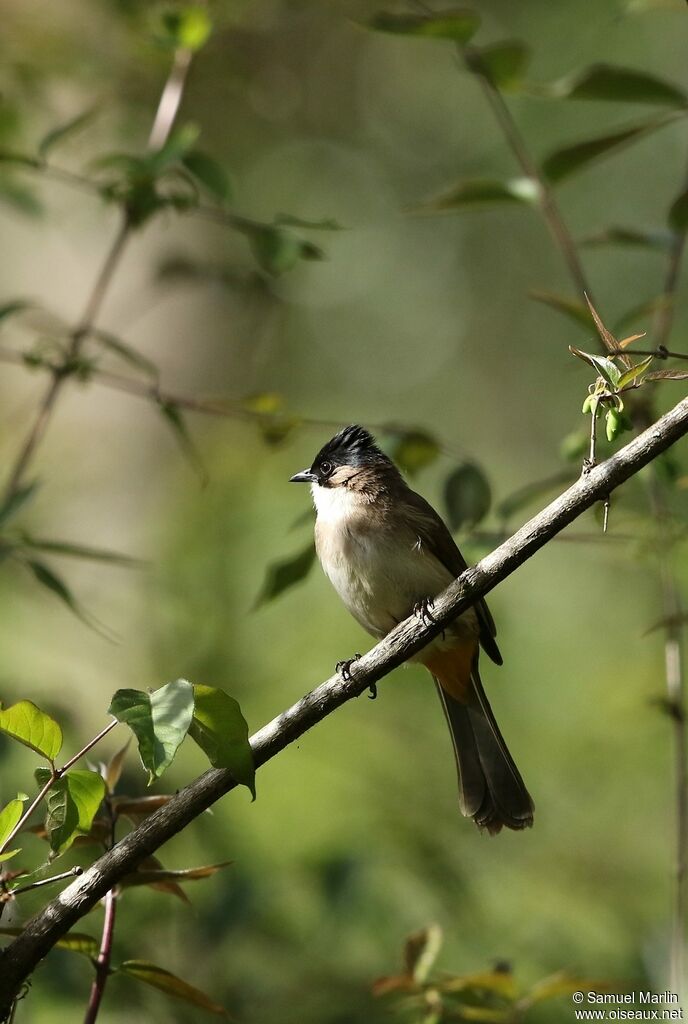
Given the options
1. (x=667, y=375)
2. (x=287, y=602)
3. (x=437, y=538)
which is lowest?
(x=667, y=375)

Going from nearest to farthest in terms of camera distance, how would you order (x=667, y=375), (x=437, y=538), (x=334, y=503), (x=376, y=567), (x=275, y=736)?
(x=667, y=375)
(x=275, y=736)
(x=376, y=567)
(x=437, y=538)
(x=334, y=503)

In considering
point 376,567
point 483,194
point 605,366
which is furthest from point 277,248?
point 605,366

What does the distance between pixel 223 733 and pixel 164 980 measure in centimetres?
56

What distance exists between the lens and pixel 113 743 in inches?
193

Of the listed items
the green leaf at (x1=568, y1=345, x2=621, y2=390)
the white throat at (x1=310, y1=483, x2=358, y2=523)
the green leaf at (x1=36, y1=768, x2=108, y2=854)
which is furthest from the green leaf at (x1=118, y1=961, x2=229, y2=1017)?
the white throat at (x1=310, y1=483, x2=358, y2=523)

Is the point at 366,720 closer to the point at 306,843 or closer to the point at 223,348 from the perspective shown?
the point at 306,843

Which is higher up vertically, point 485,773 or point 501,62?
point 501,62

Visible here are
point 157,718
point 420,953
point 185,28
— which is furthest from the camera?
point 185,28

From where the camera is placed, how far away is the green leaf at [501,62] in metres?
3.02

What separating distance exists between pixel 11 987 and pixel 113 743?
3188 millimetres

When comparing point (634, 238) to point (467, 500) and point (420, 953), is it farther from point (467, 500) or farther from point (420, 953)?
point (420, 953)

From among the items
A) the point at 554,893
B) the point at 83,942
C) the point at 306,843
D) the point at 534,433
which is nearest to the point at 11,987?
the point at 83,942

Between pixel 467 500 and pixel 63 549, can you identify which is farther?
pixel 467 500

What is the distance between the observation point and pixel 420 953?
257cm
